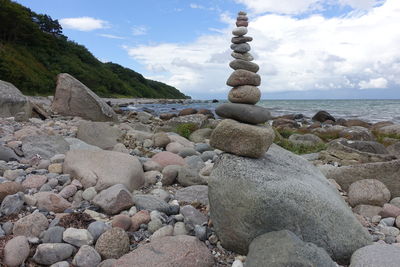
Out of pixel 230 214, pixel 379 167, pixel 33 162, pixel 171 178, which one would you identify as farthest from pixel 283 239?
Result: pixel 33 162

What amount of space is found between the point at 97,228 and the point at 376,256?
10.3 ft

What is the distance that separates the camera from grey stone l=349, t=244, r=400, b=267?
11.7 ft

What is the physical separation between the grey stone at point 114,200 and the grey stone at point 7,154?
2.87 meters

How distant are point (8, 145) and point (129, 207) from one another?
4.10 m

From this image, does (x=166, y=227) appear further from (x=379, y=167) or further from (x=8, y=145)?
(x=8, y=145)

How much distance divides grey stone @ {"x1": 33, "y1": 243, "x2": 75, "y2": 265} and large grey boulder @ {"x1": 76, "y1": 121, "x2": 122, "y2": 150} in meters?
5.42

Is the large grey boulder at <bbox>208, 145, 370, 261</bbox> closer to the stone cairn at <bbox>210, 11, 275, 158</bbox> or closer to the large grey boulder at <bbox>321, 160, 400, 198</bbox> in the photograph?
the stone cairn at <bbox>210, 11, 275, 158</bbox>

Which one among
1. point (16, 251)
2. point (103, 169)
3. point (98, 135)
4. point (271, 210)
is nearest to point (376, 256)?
point (271, 210)

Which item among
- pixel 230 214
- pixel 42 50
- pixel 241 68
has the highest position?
pixel 42 50

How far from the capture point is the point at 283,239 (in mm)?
3432

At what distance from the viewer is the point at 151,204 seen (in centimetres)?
505

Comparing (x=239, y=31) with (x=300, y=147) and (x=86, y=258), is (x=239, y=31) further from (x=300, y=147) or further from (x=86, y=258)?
(x=300, y=147)

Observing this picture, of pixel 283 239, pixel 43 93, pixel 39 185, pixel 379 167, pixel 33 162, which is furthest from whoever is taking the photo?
pixel 43 93

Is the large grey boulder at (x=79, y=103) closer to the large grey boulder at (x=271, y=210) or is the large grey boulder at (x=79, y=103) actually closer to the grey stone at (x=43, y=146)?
the grey stone at (x=43, y=146)
